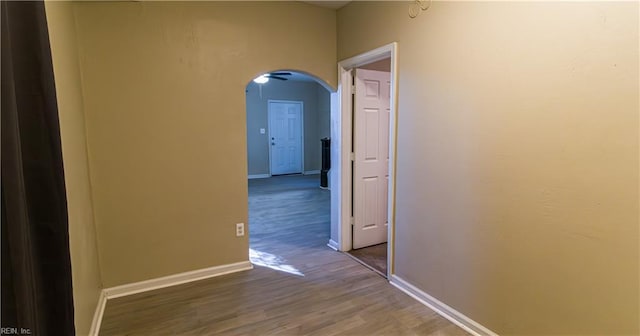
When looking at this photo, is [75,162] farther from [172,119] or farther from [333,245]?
[333,245]

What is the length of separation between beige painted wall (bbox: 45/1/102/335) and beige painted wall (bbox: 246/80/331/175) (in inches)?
236

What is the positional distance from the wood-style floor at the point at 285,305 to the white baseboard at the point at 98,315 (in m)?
0.04

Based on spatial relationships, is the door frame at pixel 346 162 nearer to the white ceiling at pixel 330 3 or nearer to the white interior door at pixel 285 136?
the white ceiling at pixel 330 3

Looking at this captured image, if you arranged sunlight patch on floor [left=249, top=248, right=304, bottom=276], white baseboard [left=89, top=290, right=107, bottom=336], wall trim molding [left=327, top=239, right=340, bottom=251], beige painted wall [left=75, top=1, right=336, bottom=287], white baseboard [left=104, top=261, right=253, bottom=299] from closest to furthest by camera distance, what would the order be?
white baseboard [left=89, top=290, right=107, bottom=336] → beige painted wall [left=75, top=1, right=336, bottom=287] → white baseboard [left=104, top=261, right=253, bottom=299] → sunlight patch on floor [left=249, top=248, right=304, bottom=276] → wall trim molding [left=327, top=239, right=340, bottom=251]

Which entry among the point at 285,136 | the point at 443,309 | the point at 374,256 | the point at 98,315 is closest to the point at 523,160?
the point at 443,309

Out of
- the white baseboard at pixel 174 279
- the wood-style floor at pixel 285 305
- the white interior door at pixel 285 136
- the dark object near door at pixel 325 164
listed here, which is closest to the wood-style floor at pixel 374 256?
the wood-style floor at pixel 285 305

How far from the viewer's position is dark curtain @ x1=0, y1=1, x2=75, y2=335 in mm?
893

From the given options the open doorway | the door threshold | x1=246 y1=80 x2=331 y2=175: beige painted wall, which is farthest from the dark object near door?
the door threshold

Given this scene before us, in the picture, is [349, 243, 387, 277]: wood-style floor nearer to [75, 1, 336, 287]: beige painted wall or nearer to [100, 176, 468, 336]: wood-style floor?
[100, 176, 468, 336]: wood-style floor

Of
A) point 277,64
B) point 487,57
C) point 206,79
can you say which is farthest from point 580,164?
point 206,79

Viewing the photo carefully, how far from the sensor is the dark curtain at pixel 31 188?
0.89m

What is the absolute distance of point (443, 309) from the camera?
239cm

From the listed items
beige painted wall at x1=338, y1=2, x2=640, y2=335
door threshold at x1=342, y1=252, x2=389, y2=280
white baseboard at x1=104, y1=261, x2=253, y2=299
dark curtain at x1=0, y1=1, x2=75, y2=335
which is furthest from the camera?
door threshold at x1=342, y1=252, x2=389, y2=280

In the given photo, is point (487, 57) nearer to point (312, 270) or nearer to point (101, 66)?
point (312, 270)
